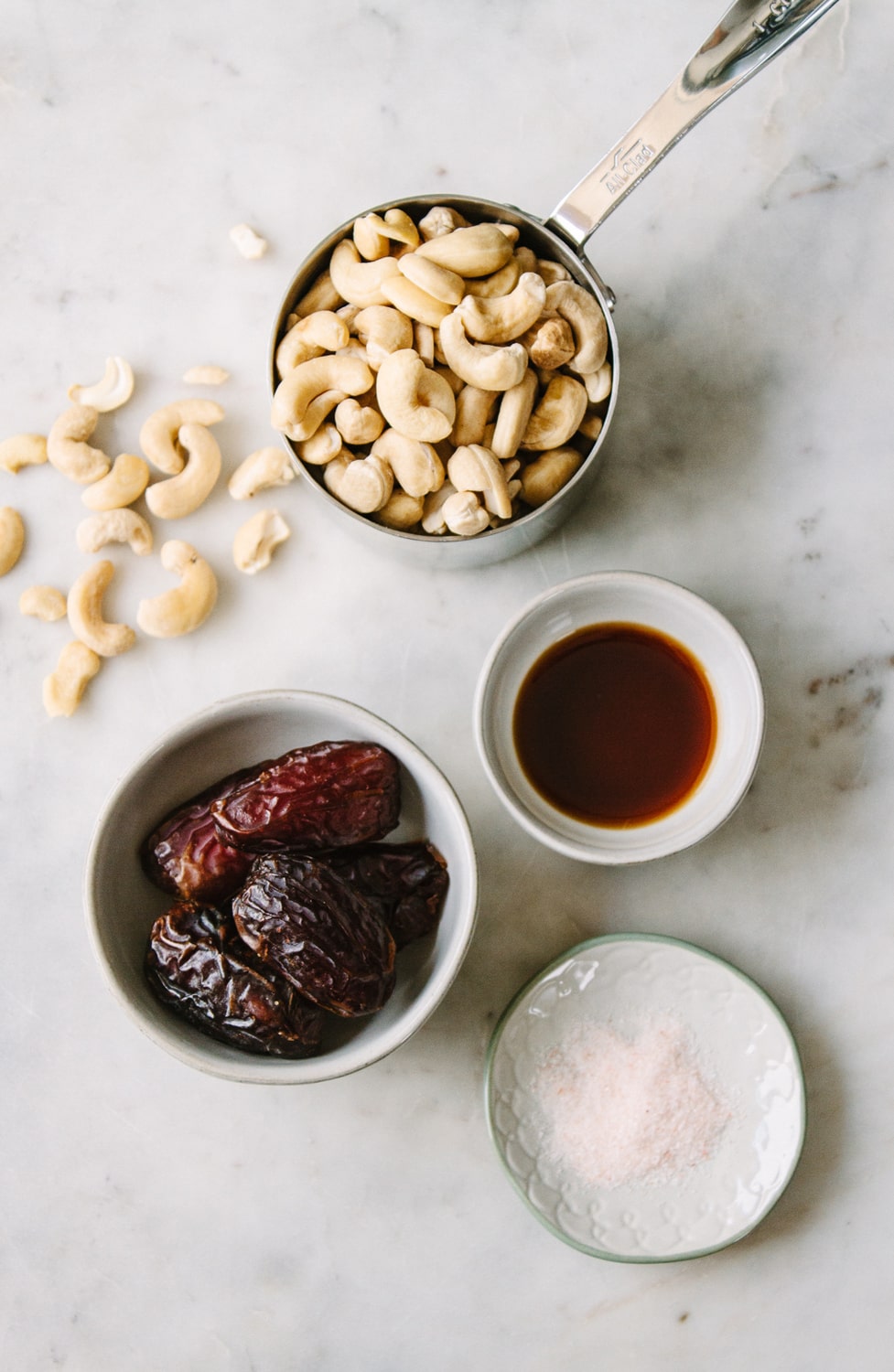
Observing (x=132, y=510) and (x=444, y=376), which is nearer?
(x=444, y=376)

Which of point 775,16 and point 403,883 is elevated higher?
point 775,16

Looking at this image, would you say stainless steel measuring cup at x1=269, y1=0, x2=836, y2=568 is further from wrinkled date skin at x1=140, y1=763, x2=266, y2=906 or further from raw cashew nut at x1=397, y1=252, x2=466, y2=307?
wrinkled date skin at x1=140, y1=763, x2=266, y2=906

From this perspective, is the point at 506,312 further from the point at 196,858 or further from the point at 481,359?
the point at 196,858

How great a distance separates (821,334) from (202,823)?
0.67 m

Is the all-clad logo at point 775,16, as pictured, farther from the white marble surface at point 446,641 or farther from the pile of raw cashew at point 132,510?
the pile of raw cashew at point 132,510

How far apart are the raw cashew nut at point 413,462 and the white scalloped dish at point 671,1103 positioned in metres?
0.39

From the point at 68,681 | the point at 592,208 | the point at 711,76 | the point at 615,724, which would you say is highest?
the point at 711,76

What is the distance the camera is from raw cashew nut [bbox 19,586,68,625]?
0.93 m

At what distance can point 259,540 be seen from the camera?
914 millimetres

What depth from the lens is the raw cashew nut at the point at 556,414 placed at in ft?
2.66

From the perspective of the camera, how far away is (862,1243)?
0.91m

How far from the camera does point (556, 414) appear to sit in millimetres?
812

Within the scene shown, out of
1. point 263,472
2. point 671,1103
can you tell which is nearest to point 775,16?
point 263,472

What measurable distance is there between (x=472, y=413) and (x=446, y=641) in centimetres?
20
